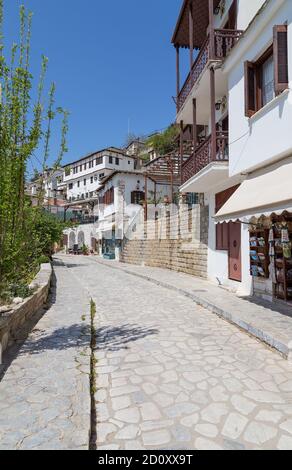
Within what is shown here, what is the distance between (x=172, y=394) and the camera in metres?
3.95

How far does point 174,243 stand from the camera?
60.6 ft

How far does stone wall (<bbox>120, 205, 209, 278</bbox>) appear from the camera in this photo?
48.4 feet

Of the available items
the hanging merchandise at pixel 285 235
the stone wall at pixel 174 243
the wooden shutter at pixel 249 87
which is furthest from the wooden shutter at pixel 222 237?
the wooden shutter at pixel 249 87

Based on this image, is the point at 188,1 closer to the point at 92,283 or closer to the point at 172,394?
the point at 92,283

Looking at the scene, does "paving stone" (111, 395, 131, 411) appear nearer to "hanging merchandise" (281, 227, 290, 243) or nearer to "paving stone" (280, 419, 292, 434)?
"paving stone" (280, 419, 292, 434)

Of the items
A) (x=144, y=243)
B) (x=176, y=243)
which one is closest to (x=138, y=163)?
(x=144, y=243)

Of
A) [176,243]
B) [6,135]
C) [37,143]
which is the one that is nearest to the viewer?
[6,135]

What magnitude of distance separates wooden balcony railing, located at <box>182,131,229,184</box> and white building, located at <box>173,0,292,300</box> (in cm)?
4

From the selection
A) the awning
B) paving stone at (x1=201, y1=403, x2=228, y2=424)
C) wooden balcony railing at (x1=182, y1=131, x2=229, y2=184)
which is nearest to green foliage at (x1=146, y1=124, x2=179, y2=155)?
wooden balcony railing at (x1=182, y1=131, x2=229, y2=184)

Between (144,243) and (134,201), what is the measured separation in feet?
35.7

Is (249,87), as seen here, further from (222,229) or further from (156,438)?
(156,438)

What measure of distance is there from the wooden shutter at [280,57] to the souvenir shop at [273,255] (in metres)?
2.92

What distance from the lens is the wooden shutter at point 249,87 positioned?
8836 mm

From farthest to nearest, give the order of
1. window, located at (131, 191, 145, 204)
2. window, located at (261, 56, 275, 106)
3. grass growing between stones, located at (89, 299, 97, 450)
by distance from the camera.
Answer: window, located at (131, 191, 145, 204) < window, located at (261, 56, 275, 106) < grass growing between stones, located at (89, 299, 97, 450)
